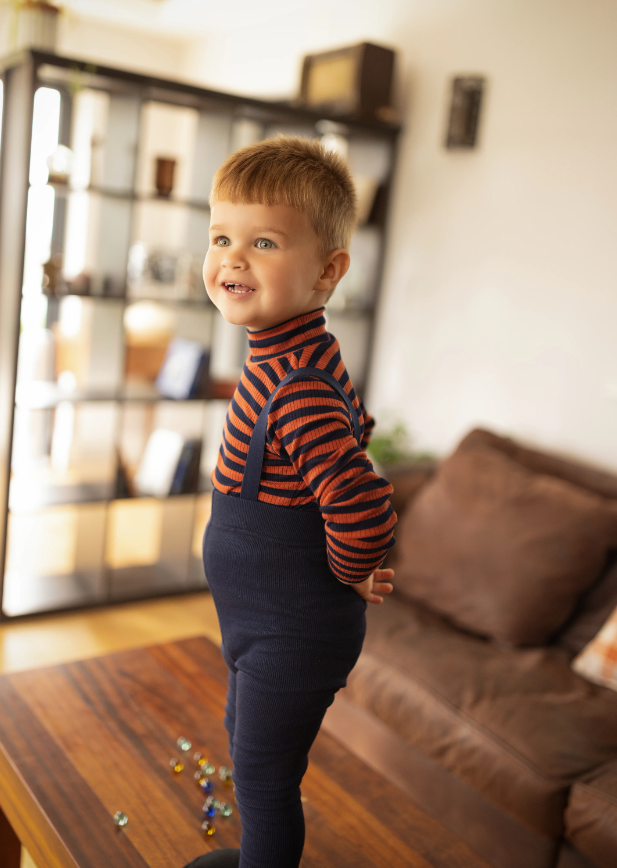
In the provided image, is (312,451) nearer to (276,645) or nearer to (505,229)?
(276,645)

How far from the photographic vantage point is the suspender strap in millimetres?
989

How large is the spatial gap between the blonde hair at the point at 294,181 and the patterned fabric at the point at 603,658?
4.81 ft

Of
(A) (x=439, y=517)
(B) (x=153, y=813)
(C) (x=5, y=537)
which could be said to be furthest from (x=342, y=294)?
(B) (x=153, y=813)

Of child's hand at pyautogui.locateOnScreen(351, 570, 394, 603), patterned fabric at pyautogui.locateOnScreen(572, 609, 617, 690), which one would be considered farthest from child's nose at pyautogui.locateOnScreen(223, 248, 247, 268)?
patterned fabric at pyautogui.locateOnScreen(572, 609, 617, 690)

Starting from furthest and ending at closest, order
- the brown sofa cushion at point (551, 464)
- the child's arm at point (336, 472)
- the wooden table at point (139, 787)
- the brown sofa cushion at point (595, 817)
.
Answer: the brown sofa cushion at point (551, 464), the brown sofa cushion at point (595, 817), the wooden table at point (139, 787), the child's arm at point (336, 472)

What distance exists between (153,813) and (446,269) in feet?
8.07

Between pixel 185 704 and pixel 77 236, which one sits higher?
pixel 77 236

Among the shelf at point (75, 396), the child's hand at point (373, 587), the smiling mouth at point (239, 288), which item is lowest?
the shelf at point (75, 396)

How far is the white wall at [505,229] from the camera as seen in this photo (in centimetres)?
272

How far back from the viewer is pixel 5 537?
9.46ft

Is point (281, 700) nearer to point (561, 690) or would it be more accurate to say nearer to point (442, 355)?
point (561, 690)

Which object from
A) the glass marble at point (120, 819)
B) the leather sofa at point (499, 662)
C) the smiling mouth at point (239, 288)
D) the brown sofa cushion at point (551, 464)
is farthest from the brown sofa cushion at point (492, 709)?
the smiling mouth at point (239, 288)

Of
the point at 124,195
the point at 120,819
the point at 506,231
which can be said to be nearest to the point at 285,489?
the point at 120,819

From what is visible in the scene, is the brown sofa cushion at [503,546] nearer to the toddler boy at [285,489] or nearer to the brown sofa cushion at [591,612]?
the brown sofa cushion at [591,612]
